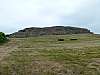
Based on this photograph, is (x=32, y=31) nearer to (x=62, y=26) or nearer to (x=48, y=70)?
(x=62, y=26)

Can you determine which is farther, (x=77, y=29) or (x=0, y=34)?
(x=77, y=29)

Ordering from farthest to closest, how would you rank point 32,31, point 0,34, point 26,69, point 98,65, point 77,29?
point 77,29 → point 32,31 → point 0,34 → point 98,65 → point 26,69

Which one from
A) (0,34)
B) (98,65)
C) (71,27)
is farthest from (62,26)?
(98,65)

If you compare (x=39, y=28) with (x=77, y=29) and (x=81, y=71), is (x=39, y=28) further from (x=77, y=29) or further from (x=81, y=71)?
(x=81, y=71)

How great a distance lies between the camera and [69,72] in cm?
2956

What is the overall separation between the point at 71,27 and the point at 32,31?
107 ft

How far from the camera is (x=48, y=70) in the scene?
31.0 metres

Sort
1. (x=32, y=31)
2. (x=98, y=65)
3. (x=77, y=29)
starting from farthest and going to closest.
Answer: (x=77, y=29), (x=32, y=31), (x=98, y=65)

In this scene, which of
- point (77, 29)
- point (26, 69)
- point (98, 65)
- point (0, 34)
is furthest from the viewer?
point (77, 29)

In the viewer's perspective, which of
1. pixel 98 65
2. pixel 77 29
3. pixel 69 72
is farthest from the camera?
pixel 77 29

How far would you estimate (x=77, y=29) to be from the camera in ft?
616

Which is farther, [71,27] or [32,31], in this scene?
[71,27]

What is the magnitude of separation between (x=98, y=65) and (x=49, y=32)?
13980cm

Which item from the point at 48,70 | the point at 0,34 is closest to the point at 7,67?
the point at 48,70
